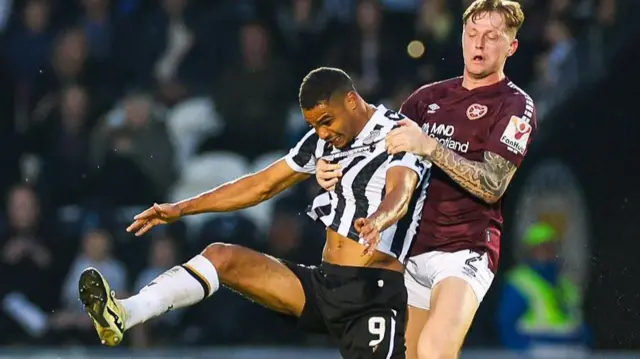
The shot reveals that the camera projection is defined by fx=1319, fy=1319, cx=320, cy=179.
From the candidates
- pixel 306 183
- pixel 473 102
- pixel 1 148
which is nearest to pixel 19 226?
pixel 1 148

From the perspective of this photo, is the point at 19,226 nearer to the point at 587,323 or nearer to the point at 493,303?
the point at 493,303

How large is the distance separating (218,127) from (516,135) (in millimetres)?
5306

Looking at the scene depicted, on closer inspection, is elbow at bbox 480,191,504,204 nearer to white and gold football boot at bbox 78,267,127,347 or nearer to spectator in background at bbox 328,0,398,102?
white and gold football boot at bbox 78,267,127,347

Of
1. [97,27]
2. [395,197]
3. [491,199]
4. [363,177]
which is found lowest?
[97,27]

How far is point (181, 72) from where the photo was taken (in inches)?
457

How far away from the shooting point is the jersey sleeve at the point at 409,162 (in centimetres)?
613

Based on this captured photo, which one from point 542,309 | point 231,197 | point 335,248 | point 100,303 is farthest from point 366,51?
point 100,303

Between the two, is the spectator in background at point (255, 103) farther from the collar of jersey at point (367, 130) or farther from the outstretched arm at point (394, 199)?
the outstretched arm at point (394, 199)

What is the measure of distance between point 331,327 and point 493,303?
4.33 meters

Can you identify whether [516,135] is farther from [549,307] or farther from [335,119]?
[549,307]

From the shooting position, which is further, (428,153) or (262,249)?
(262,249)

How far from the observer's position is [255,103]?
11328 millimetres

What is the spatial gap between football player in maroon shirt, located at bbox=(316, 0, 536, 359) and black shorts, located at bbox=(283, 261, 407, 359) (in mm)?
158

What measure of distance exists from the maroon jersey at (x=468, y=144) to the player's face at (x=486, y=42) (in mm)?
147
